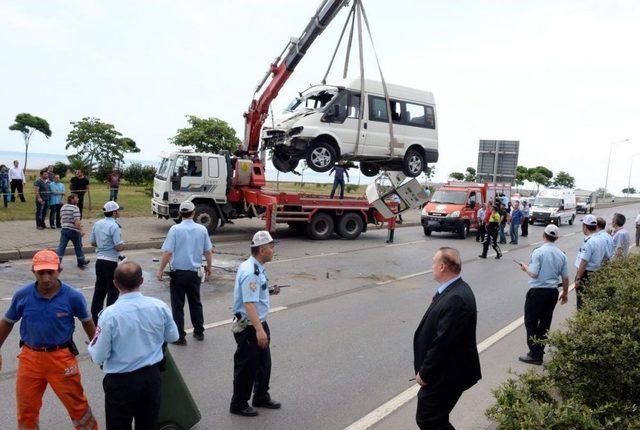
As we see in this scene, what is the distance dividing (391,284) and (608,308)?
5751 millimetres

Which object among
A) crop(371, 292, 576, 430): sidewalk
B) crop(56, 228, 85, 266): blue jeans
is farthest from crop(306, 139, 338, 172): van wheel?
crop(371, 292, 576, 430): sidewalk

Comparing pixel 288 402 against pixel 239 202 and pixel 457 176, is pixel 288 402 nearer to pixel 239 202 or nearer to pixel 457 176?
pixel 239 202

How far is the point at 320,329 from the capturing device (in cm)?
760

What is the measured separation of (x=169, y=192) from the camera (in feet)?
52.4

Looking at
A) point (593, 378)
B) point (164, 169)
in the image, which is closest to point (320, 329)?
point (593, 378)

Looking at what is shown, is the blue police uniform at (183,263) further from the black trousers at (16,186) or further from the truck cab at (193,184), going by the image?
the black trousers at (16,186)

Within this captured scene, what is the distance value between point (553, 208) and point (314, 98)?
21548 mm

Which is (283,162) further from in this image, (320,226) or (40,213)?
(40,213)

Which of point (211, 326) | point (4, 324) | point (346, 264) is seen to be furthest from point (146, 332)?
point (346, 264)

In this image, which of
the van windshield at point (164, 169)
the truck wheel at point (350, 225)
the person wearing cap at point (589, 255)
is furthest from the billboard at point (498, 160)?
the person wearing cap at point (589, 255)

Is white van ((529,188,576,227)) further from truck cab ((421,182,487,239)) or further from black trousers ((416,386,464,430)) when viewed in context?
black trousers ((416,386,464,430))

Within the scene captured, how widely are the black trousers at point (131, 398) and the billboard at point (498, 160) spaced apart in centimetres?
2160

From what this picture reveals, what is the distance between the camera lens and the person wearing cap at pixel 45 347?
3.82m

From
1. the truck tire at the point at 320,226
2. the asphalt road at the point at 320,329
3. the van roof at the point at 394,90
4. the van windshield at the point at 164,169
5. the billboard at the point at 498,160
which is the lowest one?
the asphalt road at the point at 320,329
